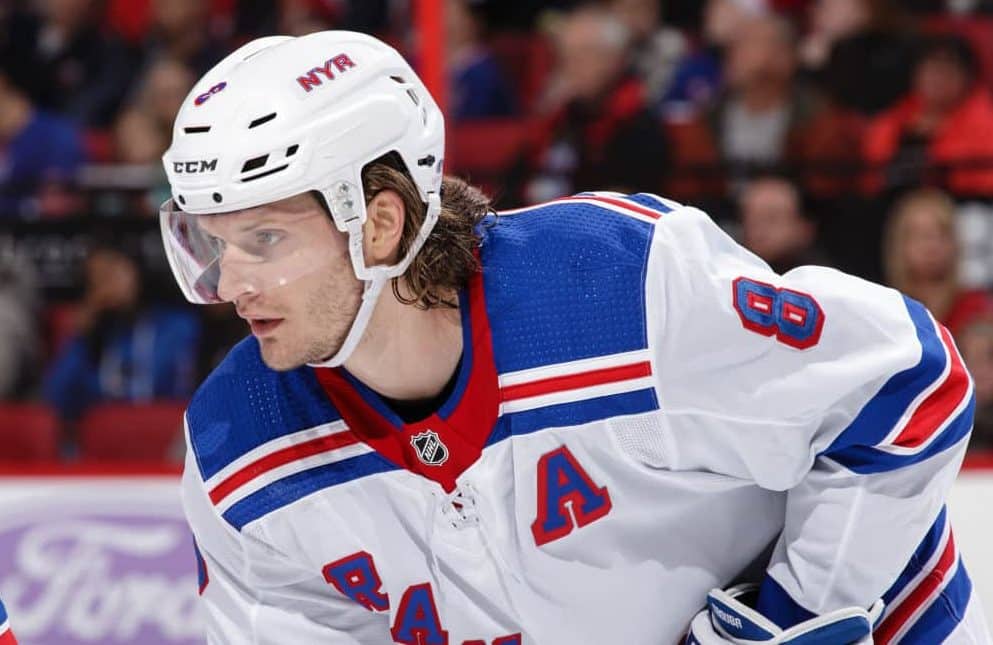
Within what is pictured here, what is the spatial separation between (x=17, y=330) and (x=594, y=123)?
164 centimetres

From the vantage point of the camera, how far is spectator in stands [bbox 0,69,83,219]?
407cm

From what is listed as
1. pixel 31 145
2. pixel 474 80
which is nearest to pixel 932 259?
pixel 474 80

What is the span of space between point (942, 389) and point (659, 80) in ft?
8.38

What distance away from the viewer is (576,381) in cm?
161

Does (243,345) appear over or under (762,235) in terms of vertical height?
over

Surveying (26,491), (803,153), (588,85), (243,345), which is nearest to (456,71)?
(588,85)

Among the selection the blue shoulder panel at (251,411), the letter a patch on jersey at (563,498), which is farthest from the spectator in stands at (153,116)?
the letter a patch on jersey at (563,498)

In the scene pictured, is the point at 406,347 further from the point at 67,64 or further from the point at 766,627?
the point at 67,64

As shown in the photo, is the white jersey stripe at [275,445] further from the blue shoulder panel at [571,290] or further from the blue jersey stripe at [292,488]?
the blue shoulder panel at [571,290]

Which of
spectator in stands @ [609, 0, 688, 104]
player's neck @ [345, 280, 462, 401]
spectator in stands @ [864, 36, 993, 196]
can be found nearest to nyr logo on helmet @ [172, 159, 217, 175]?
player's neck @ [345, 280, 462, 401]

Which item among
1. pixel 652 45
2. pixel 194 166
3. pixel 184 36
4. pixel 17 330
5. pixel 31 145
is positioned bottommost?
pixel 17 330

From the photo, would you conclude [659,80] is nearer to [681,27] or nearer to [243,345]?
[681,27]

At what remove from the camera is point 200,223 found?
5.19ft

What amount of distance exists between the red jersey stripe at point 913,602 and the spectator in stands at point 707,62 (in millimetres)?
2336
